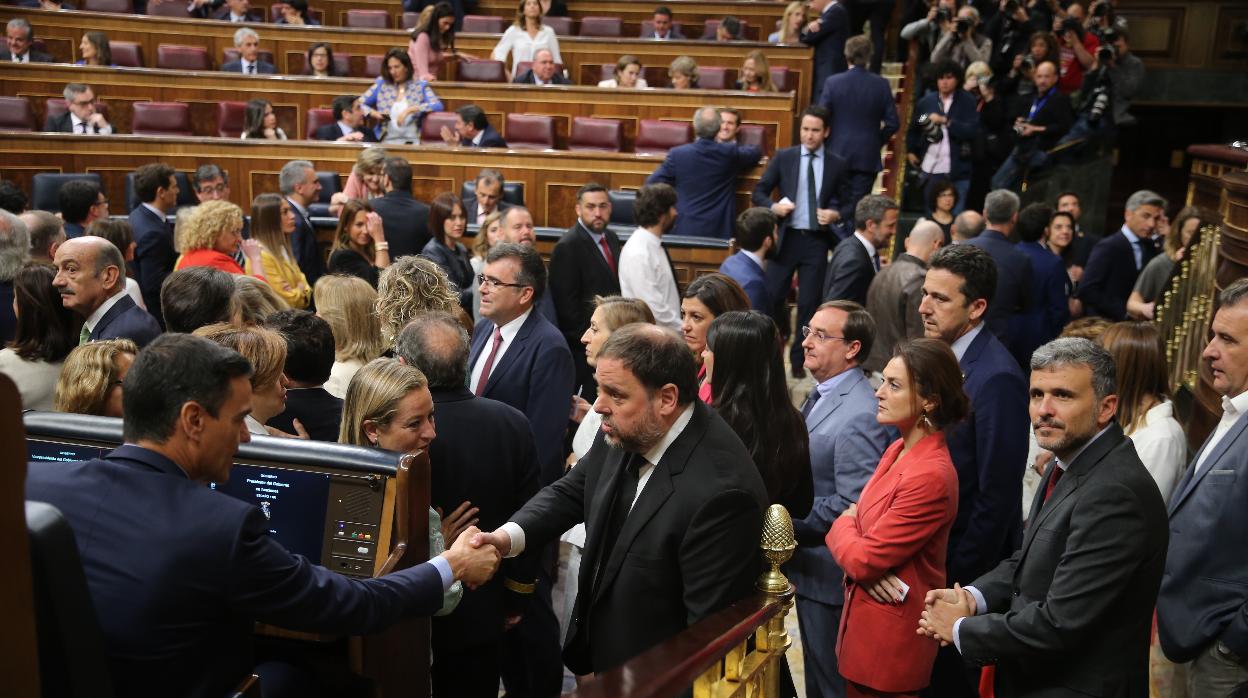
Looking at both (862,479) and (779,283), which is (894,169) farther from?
(862,479)

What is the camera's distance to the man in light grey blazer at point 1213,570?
2480 millimetres

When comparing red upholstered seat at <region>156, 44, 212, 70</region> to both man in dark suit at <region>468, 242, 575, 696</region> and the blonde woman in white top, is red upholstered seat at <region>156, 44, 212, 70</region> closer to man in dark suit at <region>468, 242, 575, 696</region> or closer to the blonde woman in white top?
the blonde woman in white top

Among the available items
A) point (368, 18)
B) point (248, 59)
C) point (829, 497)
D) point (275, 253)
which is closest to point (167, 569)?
point (829, 497)

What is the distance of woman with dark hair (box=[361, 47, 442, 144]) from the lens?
27.4 ft

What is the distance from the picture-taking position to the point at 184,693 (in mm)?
1812

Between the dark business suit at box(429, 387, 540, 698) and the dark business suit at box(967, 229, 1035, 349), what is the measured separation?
3.17m

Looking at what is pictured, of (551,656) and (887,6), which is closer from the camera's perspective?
(551,656)

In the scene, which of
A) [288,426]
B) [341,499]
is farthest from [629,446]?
[288,426]

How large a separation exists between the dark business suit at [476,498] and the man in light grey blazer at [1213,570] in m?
1.61

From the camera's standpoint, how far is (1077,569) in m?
2.20

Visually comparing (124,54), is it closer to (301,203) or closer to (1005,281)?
(301,203)

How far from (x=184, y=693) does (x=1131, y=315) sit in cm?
549

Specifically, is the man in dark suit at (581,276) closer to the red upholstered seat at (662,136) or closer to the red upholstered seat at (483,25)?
the red upholstered seat at (662,136)

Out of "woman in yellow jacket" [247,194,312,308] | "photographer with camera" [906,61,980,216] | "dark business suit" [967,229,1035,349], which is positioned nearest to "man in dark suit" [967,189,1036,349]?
"dark business suit" [967,229,1035,349]
